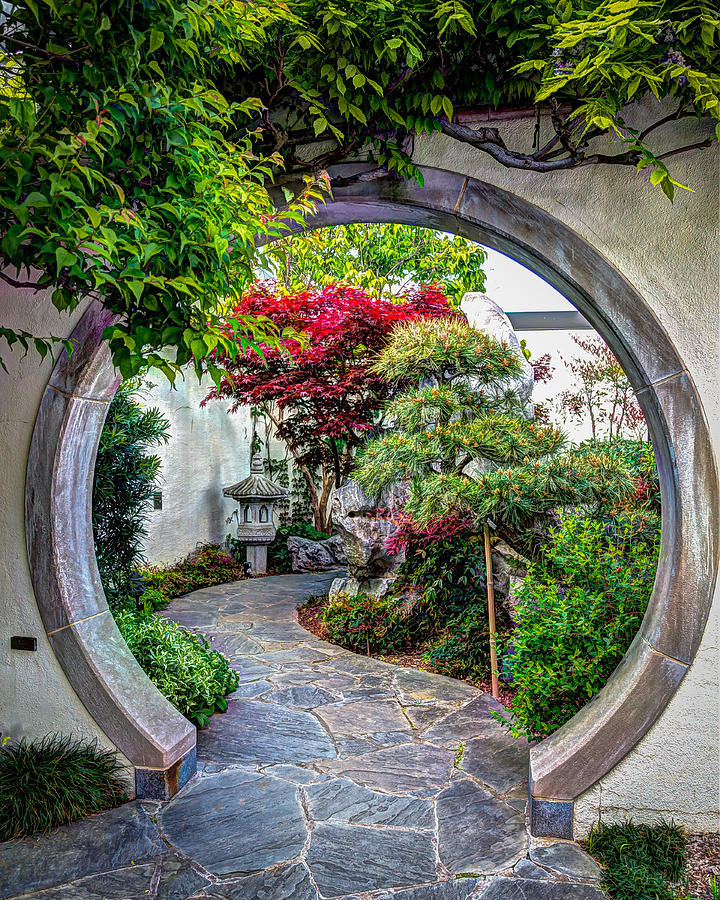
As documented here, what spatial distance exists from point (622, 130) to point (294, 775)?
3259mm

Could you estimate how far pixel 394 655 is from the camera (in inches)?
201

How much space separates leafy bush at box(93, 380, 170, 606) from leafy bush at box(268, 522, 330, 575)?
438 cm

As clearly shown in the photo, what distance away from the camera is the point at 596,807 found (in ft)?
8.25

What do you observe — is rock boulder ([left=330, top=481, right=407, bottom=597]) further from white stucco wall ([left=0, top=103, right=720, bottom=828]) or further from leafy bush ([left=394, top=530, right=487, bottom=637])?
white stucco wall ([left=0, top=103, right=720, bottom=828])

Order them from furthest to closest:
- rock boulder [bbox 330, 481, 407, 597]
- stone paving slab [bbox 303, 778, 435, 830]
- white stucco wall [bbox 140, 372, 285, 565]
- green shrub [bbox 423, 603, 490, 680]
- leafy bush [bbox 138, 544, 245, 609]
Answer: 1. white stucco wall [bbox 140, 372, 285, 565]
2. leafy bush [bbox 138, 544, 245, 609]
3. rock boulder [bbox 330, 481, 407, 597]
4. green shrub [bbox 423, 603, 490, 680]
5. stone paving slab [bbox 303, 778, 435, 830]

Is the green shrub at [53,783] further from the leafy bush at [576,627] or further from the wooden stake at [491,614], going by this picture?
the wooden stake at [491,614]

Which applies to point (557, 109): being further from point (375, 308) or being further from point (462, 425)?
point (375, 308)

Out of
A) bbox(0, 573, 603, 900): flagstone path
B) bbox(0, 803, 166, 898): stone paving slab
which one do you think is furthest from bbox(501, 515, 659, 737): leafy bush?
bbox(0, 803, 166, 898): stone paving slab

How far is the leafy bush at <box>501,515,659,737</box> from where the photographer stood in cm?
275

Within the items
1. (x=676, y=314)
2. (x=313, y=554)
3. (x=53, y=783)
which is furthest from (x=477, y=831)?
(x=313, y=554)

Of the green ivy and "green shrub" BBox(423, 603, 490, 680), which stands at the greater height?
the green ivy

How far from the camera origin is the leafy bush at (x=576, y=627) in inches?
108

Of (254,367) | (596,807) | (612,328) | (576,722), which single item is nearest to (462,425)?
(612,328)

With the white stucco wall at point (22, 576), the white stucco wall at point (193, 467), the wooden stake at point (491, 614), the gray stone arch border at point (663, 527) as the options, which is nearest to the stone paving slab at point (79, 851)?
the gray stone arch border at point (663, 527)
